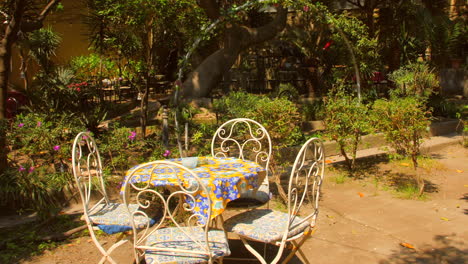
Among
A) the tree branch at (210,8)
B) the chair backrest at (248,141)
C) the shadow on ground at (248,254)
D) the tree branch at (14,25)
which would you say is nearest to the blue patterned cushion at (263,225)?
the shadow on ground at (248,254)

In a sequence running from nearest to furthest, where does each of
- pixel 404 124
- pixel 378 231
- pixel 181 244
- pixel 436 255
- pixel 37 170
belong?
pixel 181 244
pixel 436 255
pixel 378 231
pixel 37 170
pixel 404 124

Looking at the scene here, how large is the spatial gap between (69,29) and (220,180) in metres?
10.6

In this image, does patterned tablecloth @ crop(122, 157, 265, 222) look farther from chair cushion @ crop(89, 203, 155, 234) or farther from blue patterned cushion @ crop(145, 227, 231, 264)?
chair cushion @ crop(89, 203, 155, 234)

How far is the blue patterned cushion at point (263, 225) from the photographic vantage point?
11.5 ft

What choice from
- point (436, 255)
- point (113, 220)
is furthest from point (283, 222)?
point (436, 255)

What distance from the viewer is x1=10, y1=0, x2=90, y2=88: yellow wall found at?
40.7 ft

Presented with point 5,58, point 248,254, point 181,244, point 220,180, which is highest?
point 5,58

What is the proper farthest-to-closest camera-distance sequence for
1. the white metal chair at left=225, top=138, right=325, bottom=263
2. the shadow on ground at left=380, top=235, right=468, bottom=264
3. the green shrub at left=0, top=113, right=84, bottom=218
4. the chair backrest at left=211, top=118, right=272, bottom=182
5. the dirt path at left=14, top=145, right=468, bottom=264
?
the green shrub at left=0, top=113, right=84, bottom=218, the chair backrest at left=211, top=118, right=272, bottom=182, the dirt path at left=14, top=145, right=468, bottom=264, the shadow on ground at left=380, top=235, right=468, bottom=264, the white metal chair at left=225, top=138, right=325, bottom=263

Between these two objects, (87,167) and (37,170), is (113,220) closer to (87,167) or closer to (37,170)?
(87,167)

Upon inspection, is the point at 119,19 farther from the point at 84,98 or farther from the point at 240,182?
the point at 240,182

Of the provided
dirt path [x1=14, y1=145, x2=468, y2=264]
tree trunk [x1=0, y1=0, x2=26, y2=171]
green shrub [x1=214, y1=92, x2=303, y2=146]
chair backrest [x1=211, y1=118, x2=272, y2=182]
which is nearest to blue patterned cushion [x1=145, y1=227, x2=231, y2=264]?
dirt path [x1=14, y1=145, x2=468, y2=264]

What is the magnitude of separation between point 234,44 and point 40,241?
269 inches

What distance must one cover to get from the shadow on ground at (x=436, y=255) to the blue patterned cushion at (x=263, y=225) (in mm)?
1096

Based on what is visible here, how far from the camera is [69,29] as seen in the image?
12789 mm
